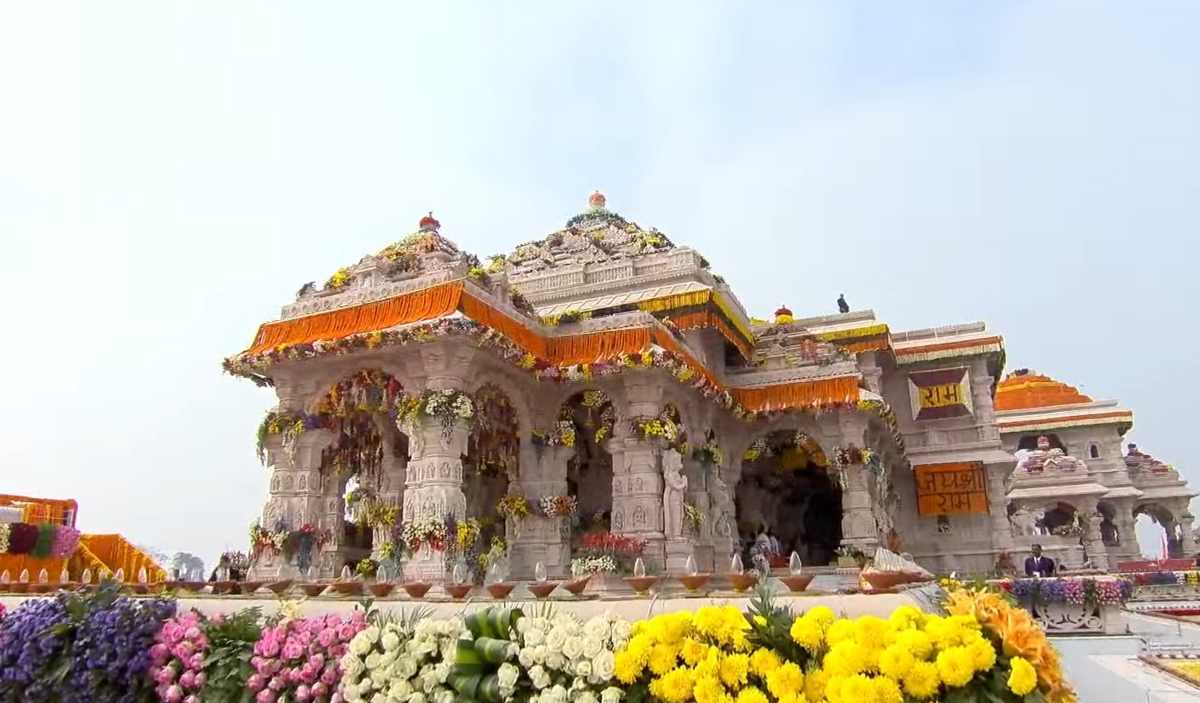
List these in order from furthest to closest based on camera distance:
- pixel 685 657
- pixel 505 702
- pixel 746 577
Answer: pixel 746 577
pixel 505 702
pixel 685 657

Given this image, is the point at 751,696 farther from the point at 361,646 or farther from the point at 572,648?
the point at 361,646

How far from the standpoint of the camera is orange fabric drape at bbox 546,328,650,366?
517 inches

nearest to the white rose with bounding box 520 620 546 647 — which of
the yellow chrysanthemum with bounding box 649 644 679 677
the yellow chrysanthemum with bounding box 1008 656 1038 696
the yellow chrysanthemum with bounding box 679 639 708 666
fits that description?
the yellow chrysanthemum with bounding box 649 644 679 677

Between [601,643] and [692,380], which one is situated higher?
[692,380]

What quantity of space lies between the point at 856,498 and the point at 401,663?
1332cm

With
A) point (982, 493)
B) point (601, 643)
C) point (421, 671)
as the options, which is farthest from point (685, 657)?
point (982, 493)

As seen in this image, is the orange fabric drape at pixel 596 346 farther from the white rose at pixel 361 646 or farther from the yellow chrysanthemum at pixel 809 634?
the yellow chrysanthemum at pixel 809 634

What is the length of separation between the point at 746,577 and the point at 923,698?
1.53m

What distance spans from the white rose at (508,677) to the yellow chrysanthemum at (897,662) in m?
1.73

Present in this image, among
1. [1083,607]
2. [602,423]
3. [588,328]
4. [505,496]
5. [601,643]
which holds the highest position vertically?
[588,328]

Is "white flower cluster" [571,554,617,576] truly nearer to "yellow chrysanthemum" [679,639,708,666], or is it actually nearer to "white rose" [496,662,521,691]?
"white rose" [496,662,521,691]

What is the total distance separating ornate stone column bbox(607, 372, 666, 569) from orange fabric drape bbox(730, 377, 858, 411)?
3522 millimetres

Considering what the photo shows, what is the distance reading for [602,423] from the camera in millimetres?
14266

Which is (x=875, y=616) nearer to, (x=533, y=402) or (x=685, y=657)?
(x=685, y=657)
